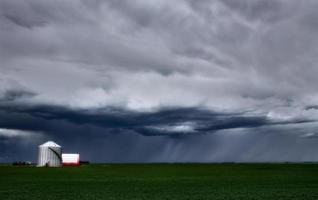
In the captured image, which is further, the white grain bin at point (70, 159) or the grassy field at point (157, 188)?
the white grain bin at point (70, 159)

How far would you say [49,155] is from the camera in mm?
144500

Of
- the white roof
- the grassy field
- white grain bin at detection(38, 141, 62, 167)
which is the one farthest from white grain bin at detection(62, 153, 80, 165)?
the grassy field

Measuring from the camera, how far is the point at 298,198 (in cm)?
3697

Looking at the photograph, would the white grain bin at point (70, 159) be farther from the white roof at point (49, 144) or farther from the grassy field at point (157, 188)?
the grassy field at point (157, 188)

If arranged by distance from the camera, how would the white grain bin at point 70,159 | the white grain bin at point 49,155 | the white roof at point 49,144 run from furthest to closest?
1. the white grain bin at point 70,159
2. the white roof at point 49,144
3. the white grain bin at point 49,155

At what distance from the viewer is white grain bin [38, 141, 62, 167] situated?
144250mm

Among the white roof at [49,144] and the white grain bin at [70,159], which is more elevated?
the white roof at [49,144]

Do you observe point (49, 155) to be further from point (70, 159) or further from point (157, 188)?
point (157, 188)

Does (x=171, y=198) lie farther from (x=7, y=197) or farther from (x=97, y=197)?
(x=7, y=197)

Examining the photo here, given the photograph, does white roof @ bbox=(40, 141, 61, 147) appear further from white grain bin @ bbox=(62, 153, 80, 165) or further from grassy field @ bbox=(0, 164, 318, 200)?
grassy field @ bbox=(0, 164, 318, 200)

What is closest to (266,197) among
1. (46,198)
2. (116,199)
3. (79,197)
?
(116,199)

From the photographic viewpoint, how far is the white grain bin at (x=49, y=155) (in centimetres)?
14425

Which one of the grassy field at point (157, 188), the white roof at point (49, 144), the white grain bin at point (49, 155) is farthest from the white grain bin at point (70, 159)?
the grassy field at point (157, 188)

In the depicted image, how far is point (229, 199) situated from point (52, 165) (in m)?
119
